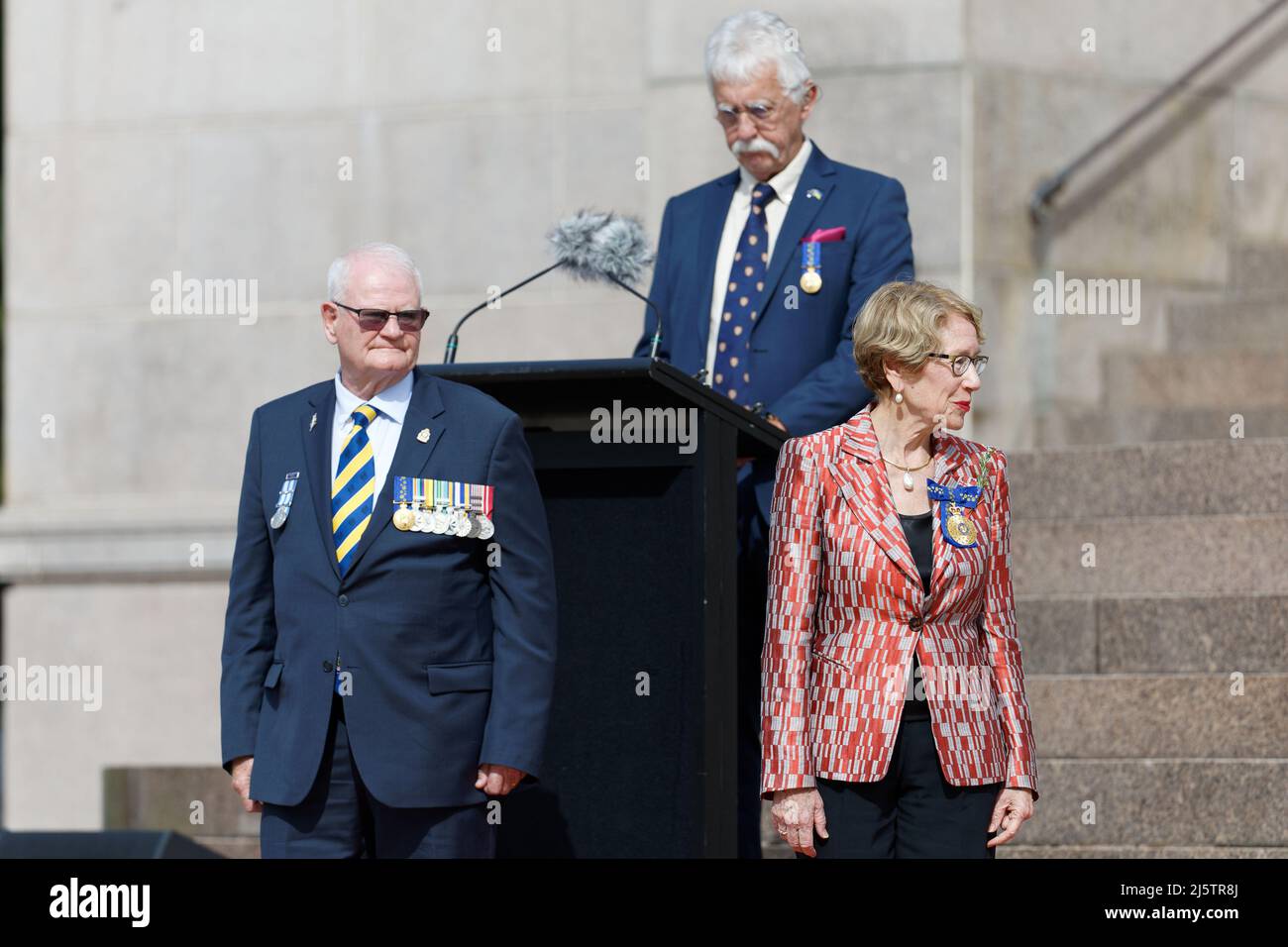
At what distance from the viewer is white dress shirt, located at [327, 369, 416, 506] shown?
5055mm

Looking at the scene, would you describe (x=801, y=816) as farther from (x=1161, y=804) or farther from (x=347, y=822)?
(x=1161, y=804)

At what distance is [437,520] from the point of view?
491 cm

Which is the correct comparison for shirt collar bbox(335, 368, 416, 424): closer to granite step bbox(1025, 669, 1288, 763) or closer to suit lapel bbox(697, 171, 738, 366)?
suit lapel bbox(697, 171, 738, 366)

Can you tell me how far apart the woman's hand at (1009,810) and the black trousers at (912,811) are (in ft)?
0.16

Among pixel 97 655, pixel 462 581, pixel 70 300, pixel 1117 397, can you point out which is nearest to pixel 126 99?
pixel 70 300

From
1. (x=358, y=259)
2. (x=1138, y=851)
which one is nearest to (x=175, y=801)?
(x=1138, y=851)

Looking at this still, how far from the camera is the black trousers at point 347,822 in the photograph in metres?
4.87

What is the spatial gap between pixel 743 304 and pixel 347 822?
195 centimetres

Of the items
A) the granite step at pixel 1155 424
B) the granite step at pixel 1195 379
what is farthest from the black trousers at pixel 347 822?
the granite step at pixel 1195 379

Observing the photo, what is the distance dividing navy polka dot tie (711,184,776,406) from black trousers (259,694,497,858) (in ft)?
5.35

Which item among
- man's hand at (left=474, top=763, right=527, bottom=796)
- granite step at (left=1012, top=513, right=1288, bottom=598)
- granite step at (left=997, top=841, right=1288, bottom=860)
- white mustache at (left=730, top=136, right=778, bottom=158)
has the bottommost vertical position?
granite step at (left=997, top=841, right=1288, bottom=860)

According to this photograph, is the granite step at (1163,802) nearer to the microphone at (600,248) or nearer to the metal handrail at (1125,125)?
the microphone at (600,248)

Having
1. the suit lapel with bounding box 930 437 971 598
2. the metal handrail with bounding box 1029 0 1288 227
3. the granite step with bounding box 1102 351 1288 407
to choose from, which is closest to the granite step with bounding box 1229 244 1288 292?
the granite step with bounding box 1102 351 1288 407

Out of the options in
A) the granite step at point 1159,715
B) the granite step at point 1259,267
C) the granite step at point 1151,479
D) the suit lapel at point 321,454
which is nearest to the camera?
the suit lapel at point 321,454
